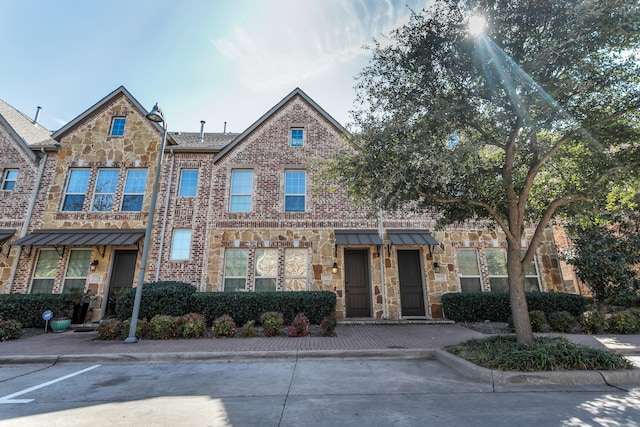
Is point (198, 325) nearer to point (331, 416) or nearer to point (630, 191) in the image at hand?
point (331, 416)

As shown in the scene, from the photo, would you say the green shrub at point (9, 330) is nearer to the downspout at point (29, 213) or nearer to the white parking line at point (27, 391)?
the downspout at point (29, 213)

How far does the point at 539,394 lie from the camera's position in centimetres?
448

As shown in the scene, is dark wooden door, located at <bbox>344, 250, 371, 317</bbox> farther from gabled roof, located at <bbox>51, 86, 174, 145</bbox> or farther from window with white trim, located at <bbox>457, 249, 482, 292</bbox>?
gabled roof, located at <bbox>51, 86, 174, 145</bbox>

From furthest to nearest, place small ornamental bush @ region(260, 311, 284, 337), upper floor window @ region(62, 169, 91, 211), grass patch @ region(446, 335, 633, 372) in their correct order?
upper floor window @ region(62, 169, 91, 211) < small ornamental bush @ region(260, 311, 284, 337) < grass patch @ region(446, 335, 633, 372)

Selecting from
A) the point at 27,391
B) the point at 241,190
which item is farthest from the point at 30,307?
the point at 241,190

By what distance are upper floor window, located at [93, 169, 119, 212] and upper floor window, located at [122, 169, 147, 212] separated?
20.9 inches

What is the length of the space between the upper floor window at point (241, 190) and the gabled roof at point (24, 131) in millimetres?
8202

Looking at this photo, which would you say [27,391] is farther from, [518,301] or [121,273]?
[518,301]

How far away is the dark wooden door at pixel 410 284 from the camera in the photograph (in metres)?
11.8

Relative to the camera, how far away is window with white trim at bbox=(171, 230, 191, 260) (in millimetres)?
12203

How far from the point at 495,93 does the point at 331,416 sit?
7.29 m

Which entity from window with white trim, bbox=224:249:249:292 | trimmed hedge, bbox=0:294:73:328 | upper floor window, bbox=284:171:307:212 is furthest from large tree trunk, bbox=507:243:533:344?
trimmed hedge, bbox=0:294:73:328

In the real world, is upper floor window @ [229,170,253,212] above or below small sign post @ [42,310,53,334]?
above

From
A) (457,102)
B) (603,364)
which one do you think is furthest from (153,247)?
(603,364)
